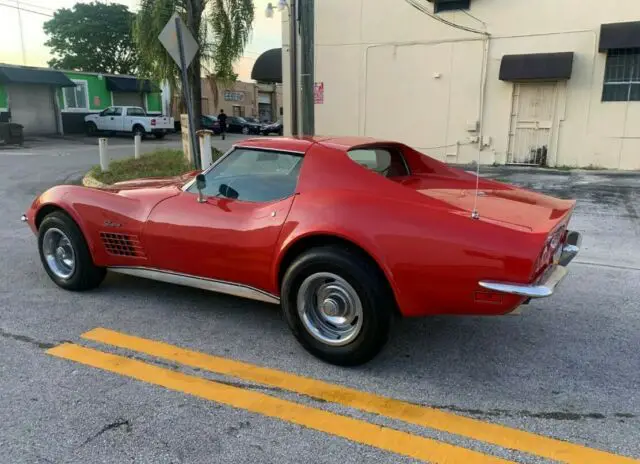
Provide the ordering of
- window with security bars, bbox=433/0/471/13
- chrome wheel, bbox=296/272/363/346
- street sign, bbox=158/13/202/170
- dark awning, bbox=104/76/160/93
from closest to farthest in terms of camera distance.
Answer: chrome wheel, bbox=296/272/363/346
street sign, bbox=158/13/202/170
window with security bars, bbox=433/0/471/13
dark awning, bbox=104/76/160/93

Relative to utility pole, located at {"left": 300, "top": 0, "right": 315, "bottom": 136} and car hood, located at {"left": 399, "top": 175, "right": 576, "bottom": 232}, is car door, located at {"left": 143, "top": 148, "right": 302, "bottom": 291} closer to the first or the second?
car hood, located at {"left": 399, "top": 175, "right": 576, "bottom": 232}

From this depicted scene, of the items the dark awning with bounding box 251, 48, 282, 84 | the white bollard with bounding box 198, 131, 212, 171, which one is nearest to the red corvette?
the white bollard with bounding box 198, 131, 212, 171

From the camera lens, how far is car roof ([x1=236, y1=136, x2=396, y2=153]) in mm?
3838

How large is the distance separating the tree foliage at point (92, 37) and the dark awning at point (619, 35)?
42.5 m

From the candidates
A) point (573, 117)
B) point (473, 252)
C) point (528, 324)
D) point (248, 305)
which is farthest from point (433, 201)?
point (573, 117)

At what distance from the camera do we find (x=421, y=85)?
15.4 m

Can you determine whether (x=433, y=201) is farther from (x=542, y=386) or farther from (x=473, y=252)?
(x=542, y=386)

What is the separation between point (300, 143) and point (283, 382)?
168cm

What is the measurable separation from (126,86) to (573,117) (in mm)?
28352

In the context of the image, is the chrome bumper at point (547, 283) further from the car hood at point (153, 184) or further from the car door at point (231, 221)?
the car hood at point (153, 184)

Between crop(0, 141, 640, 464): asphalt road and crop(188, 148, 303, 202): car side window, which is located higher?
crop(188, 148, 303, 202): car side window

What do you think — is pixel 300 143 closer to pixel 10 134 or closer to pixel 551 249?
pixel 551 249

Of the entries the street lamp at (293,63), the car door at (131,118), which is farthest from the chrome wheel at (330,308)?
the car door at (131,118)

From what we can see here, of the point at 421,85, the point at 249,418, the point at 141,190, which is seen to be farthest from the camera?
the point at 421,85
